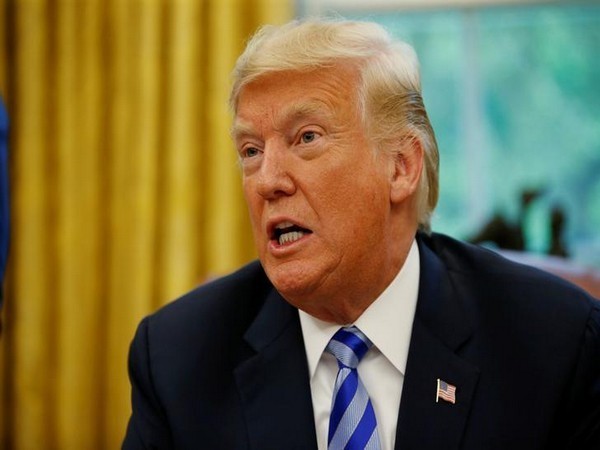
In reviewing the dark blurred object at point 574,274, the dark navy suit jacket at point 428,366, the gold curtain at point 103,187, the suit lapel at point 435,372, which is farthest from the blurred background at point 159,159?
the suit lapel at point 435,372

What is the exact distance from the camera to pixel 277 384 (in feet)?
6.04

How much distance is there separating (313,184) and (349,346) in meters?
0.37

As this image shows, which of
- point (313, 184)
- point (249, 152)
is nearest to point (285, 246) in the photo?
point (313, 184)

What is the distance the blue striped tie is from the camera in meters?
1.72

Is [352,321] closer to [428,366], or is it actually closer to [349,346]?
[349,346]

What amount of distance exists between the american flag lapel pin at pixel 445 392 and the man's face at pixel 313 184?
278 millimetres

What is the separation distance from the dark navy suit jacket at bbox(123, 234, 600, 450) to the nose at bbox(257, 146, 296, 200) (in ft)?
1.13

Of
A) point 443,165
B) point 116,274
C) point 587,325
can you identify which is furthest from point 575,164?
point 587,325

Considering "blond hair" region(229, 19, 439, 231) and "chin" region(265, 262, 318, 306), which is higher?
"blond hair" region(229, 19, 439, 231)

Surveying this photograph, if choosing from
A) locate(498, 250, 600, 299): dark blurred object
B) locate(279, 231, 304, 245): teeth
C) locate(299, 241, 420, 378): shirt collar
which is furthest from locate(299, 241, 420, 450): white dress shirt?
locate(498, 250, 600, 299): dark blurred object

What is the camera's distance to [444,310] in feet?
6.22

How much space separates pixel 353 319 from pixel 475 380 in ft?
0.98

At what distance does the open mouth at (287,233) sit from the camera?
69.7 inches

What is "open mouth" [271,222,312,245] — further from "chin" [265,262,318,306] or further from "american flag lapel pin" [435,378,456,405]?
"american flag lapel pin" [435,378,456,405]
